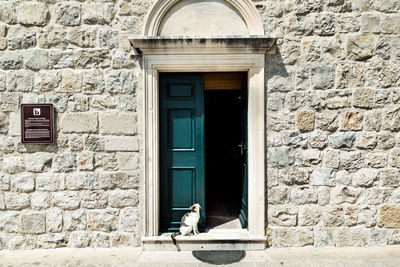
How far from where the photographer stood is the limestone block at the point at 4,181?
3.14 m

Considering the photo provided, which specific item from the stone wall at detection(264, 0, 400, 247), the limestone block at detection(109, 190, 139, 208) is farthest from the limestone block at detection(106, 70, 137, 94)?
the stone wall at detection(264, 0, 400, 247)

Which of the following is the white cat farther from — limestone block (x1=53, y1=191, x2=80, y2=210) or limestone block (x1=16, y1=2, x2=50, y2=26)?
limestone block (x1=16, y1=2, x2=50, y2=26)

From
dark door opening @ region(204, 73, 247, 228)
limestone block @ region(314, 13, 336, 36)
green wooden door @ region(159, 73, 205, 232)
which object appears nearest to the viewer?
limestone block @ region(314, 13, 336, 36)

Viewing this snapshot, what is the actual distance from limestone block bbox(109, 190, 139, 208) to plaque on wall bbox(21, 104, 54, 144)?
1069 mm

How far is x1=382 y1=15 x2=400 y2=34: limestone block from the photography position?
3.10m

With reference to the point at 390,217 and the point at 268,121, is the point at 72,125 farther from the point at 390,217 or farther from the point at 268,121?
the point at 390,217

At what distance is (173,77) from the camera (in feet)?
10.9

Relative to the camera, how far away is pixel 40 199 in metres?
3.16

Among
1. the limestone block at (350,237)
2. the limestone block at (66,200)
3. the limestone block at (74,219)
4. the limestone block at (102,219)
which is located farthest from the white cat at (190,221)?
the limestone block at (350,237)

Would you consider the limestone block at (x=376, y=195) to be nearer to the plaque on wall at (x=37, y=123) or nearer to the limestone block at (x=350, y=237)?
the limestone block at (x=350, y=237)

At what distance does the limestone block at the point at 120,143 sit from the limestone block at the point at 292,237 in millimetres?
2151

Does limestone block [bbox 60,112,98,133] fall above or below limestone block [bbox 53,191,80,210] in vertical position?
above

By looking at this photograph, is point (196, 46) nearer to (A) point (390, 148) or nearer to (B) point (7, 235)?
(A) point (390, 148)

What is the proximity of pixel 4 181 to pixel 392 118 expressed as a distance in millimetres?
5078
